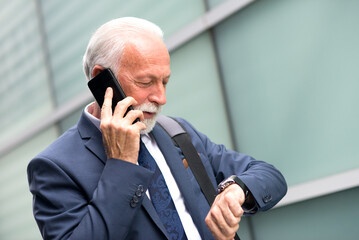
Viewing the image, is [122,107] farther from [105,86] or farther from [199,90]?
[199,90]

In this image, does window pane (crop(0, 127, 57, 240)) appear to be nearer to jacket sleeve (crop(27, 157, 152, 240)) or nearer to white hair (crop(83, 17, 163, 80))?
white hair (crop(83, 17, 163, 80))

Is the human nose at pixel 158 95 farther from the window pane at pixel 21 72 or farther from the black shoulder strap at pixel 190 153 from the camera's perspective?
the window pane at pixel 21 72

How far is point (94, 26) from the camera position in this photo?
5512 millimetres

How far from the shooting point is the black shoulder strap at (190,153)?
7.11ft

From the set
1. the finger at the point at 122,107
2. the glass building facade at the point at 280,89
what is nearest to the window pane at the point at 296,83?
the glass building facade at the point at 280,89

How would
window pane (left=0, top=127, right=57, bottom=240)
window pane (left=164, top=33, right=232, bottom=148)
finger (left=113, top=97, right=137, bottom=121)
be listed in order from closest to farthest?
finger (left=113, top=97, right=137, bottom=121), window pane (left=164, top=33, right=232, bottom=148), window pane (left=0, top=127, right=57, bottom=240)

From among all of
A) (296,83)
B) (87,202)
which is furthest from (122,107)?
(296,83)

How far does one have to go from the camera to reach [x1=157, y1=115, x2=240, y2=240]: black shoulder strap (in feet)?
7.11

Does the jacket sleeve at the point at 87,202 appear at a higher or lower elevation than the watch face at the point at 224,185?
higher

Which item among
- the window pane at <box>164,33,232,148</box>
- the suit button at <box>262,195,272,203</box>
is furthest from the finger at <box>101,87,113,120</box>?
the window pane at <box>164,33,232,148</box>

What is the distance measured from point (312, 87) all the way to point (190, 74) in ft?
4.44

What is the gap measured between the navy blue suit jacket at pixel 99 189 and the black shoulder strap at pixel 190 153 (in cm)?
3

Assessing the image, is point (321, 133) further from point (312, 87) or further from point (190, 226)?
point (190, 226)

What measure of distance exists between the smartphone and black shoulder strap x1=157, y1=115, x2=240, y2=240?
379 millimetres
